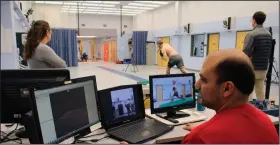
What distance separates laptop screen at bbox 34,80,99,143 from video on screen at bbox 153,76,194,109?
22.1 inches

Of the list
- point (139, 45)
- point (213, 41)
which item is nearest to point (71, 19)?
point (139, 45)

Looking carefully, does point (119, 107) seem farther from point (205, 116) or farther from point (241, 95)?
point (241, 95)

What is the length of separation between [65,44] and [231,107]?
10.6 meters

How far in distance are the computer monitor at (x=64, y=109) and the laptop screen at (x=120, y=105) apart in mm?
103

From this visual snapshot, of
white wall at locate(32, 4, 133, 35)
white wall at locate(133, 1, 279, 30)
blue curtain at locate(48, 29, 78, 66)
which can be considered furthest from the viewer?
white wall at locate(32, 4, 133, 35)

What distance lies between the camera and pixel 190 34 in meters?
10.6

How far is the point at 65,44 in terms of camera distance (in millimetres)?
10797

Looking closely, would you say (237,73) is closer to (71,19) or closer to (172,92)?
(172,92)

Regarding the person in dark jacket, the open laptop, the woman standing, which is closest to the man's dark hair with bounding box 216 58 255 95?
the open laptop

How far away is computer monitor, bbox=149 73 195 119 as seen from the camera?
6.13 ft

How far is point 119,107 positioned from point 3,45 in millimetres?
2623

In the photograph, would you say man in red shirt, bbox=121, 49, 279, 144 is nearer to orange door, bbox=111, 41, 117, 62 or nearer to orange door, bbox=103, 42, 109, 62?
orange door, bbox=111, 41, 117, 62

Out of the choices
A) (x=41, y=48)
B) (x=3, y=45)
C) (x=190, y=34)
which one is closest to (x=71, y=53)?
(x=190, y=34)

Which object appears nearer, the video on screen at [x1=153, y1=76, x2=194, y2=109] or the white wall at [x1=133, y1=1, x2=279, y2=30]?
the video on screen at [x1=153, y1=76, x2=194, y2=109]
